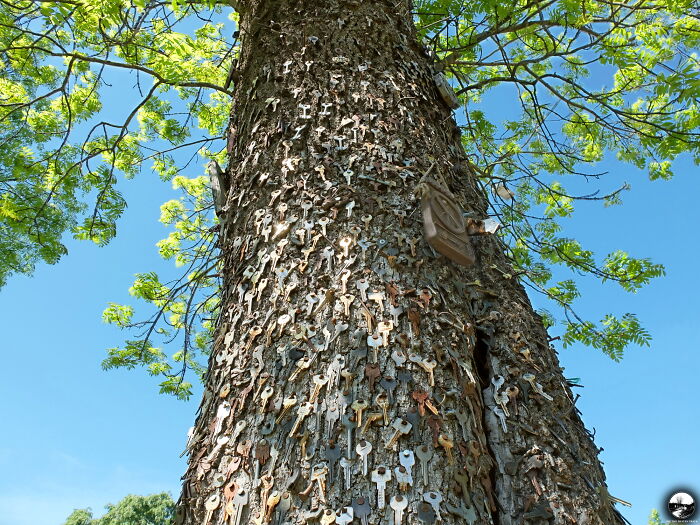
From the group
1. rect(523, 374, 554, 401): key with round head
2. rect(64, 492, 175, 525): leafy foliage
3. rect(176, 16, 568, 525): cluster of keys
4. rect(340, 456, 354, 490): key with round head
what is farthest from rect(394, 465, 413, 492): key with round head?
rect(64, 492, 175, 525): leafy foliage

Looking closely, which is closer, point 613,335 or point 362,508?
point 362,508

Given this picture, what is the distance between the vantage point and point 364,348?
4.62 ft

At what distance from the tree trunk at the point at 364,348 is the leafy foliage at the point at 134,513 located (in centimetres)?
1790

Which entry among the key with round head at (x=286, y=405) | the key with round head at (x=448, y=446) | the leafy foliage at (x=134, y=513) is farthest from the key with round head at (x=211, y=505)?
the leafy foliage at (x=134, y=513)

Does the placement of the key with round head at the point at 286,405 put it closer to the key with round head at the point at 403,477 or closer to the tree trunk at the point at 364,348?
the tree trunk at the point at 364,348

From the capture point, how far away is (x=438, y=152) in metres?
2.13

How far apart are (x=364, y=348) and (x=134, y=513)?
1897 cm

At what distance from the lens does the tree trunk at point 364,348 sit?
1.24m

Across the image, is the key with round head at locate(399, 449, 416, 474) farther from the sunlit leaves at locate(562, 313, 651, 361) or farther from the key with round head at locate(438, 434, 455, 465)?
the sunlit leaves at locate(562, 313, 651, 361)

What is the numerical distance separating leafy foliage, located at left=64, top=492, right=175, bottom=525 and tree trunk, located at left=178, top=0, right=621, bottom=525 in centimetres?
1790

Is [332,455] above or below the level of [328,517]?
above

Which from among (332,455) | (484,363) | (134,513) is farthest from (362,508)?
(134,513)

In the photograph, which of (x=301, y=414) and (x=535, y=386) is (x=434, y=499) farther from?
(x=535, y=386)

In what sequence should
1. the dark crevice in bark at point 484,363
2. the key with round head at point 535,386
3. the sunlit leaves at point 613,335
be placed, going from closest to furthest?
the dark crevice in bark at point 484,363
the key with round head at point 535,386
the sunlit leaves at point 613,335
